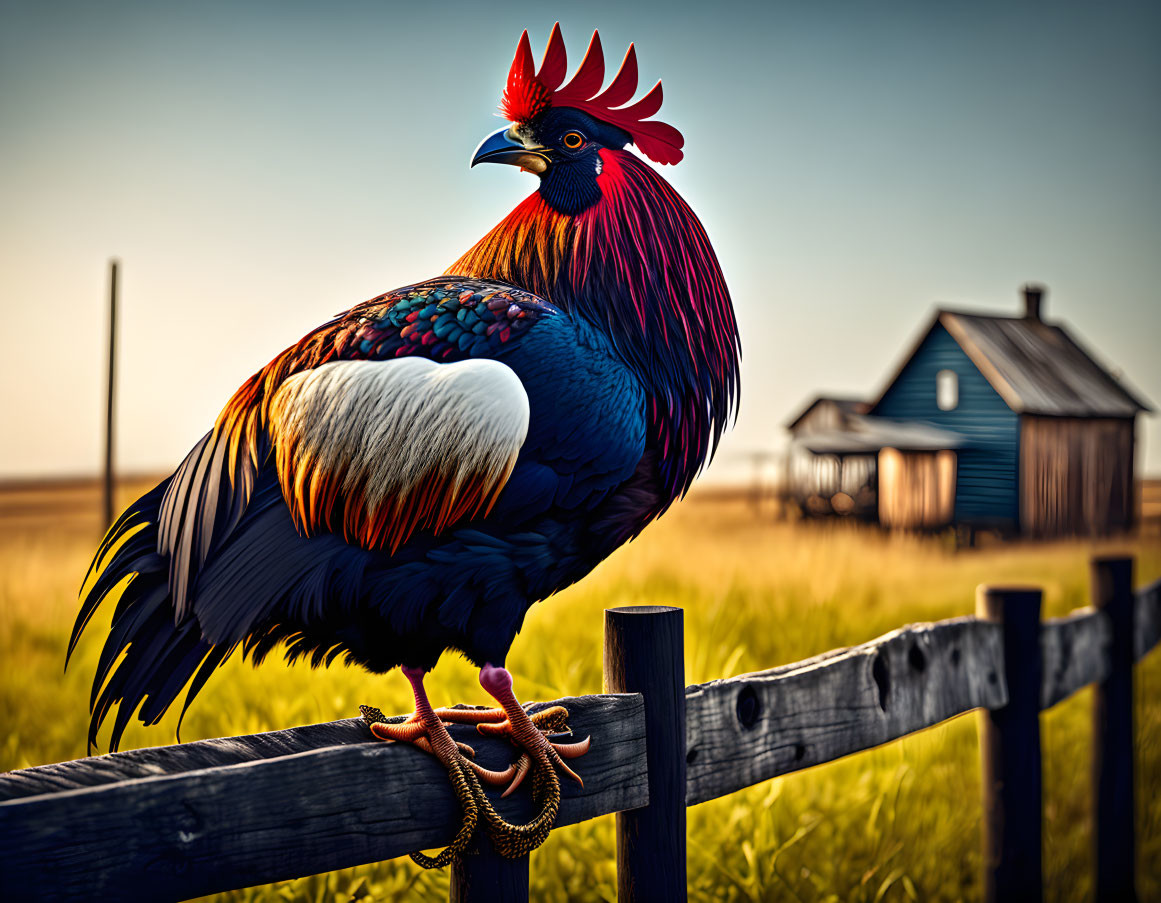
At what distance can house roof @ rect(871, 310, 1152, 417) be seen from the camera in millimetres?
10430

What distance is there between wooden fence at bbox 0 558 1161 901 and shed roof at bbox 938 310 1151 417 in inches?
326

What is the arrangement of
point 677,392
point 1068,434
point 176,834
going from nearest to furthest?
point 176,834
point 677,392
point 1068,434

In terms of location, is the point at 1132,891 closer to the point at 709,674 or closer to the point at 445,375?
the point at 709,674

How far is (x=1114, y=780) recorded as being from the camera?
347 cm

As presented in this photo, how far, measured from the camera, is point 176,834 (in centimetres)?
101

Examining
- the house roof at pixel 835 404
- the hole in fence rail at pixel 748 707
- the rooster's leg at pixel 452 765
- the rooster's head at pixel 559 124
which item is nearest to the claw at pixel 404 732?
the rooster's leg at pixel 452 765

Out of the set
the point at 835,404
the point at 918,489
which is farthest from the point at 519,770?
the point at 835,404

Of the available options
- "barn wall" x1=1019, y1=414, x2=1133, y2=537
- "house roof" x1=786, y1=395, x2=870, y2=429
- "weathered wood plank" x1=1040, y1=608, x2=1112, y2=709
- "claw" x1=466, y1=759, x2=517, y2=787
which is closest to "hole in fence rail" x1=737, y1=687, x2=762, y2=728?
"claw" x1=466, y1=759, x2=517, y2=787

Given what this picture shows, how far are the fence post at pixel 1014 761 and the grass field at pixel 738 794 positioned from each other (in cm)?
40

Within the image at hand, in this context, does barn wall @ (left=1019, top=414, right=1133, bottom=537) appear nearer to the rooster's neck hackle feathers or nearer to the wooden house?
the wooden house

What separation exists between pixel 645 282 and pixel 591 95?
0.32m

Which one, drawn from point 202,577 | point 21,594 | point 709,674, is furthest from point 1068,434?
point 202,577

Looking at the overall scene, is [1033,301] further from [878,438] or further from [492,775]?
[492,775]

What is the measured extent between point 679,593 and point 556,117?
2694mm
